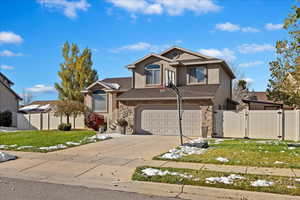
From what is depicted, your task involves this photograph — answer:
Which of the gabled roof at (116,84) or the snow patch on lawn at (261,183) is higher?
the gabled roof at (116,84)

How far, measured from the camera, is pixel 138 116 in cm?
1966

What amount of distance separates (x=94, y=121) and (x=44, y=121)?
20.4ft

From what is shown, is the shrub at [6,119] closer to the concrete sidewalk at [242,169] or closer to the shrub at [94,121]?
the shrub at [94,121]

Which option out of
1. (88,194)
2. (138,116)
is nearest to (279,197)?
(88,194)

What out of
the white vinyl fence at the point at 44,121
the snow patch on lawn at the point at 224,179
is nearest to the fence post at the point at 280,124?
the snow patch on lawn at the point at 224,179

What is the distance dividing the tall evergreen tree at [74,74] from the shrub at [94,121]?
9621 mm

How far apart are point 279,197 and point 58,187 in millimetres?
5038

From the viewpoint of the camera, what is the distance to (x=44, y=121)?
26172mm

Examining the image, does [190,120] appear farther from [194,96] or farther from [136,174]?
[136,174]

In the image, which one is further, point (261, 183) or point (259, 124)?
point (259, 124)

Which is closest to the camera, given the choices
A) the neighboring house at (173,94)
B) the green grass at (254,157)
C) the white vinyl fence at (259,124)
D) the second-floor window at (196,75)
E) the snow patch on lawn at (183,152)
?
the green grass at (254,157)

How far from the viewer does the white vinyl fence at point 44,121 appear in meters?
25.1

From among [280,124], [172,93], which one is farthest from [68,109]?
[280,124]

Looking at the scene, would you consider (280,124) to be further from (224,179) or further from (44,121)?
(44,121)
